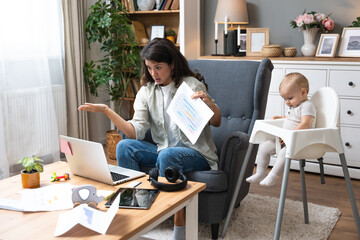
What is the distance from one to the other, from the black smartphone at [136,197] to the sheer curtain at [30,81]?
1.89 metres

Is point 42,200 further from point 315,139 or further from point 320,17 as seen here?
point 320,17

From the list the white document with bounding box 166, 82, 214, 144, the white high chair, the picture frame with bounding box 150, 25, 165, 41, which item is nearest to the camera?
the white high chair

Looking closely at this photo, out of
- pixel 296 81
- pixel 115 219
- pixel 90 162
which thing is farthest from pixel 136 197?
pixel 296 81

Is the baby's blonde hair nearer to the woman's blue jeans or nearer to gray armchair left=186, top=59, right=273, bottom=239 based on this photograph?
gray armchair left=186, top=59, right=273, bottom=239

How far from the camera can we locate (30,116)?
3.53 metres

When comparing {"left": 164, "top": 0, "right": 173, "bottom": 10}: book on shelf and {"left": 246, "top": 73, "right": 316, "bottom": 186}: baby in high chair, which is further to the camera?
{"left": 164, "top": 0, "right": 173, "bottom": 10}: book on shelf

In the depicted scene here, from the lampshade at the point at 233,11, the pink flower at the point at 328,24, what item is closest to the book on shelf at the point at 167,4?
the lampshade at the point at 233,11

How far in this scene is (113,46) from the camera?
3.95 metres

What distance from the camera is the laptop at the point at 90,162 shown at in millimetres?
1787

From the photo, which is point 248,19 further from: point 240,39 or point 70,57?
point 70,57

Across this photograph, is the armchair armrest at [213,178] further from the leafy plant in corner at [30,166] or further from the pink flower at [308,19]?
the pink flower at [308,19]

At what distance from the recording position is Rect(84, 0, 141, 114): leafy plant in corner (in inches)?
152

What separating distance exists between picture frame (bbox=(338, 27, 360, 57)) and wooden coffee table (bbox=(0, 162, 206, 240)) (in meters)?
2.11

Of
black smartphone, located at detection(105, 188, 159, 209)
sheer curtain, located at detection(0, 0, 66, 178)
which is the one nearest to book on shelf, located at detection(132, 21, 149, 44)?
sheer curtain, located at detection(0, 0, 66, 178)
